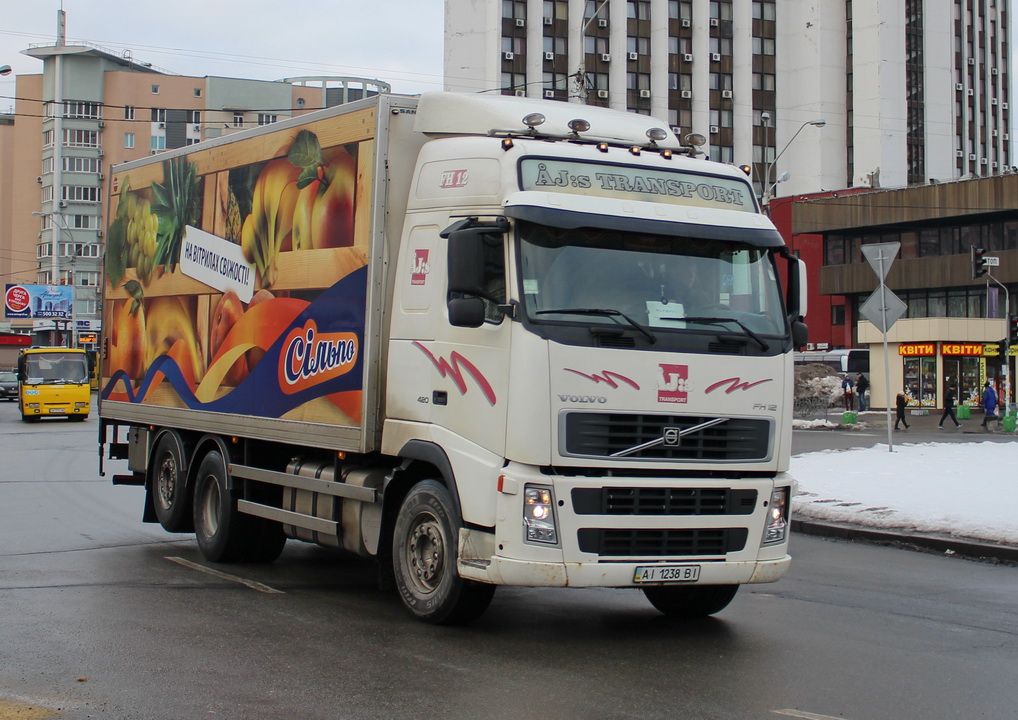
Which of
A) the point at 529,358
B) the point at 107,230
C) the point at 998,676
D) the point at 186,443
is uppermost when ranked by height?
the point at 107,230

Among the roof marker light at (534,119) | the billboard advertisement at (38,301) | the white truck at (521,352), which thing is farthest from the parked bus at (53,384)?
the billboard advertisement at (38,301)

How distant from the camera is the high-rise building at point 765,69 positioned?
8138 centimetres

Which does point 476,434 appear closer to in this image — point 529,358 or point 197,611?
point 529,358

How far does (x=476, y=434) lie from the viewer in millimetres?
7375

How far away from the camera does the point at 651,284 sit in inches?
295

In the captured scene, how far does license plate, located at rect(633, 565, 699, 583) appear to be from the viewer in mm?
7191

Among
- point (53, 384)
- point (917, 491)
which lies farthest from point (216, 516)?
point (53, 384)

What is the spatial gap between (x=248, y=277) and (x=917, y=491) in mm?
9543

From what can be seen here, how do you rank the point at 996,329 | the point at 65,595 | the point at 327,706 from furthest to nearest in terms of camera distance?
the point at 996,329, the point at 65,595, the point at 327,706

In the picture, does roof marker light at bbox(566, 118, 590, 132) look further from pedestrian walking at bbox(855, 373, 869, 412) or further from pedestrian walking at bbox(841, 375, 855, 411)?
pedestrian walking at bbox(855, 373, 869, 412)

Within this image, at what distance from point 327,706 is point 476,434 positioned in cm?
213

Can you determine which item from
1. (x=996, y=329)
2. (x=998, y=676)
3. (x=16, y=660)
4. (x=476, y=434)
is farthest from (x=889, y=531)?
(x=996, y=329)

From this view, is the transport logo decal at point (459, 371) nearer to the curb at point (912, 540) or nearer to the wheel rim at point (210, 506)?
the wheel rim at point (210, 506)

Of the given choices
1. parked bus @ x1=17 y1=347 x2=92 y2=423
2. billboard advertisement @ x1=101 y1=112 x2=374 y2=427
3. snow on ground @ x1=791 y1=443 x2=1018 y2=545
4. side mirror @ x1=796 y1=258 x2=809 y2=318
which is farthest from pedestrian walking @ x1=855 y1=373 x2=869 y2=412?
side mirror @ x1=796 y1=258 x2=809 y2=318
